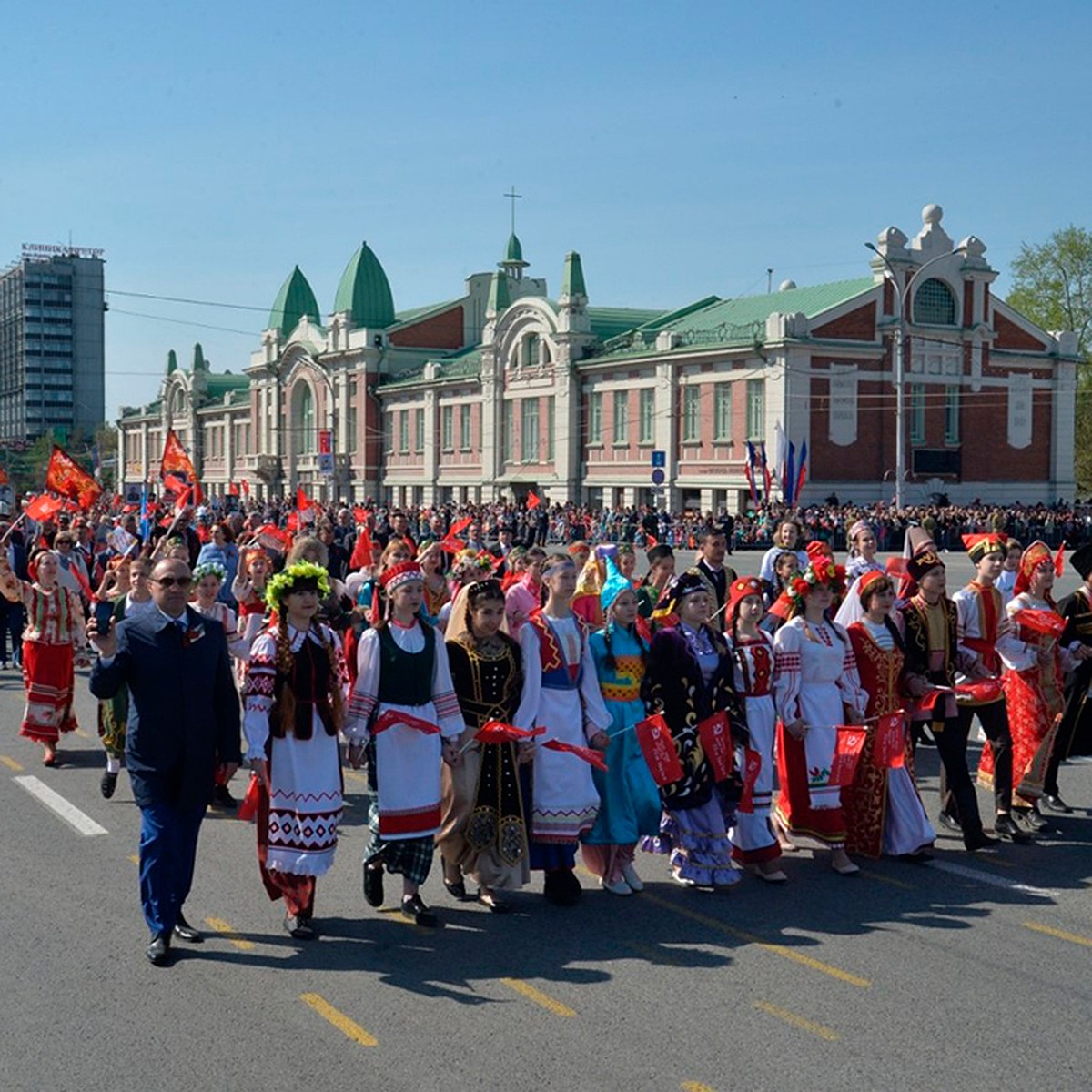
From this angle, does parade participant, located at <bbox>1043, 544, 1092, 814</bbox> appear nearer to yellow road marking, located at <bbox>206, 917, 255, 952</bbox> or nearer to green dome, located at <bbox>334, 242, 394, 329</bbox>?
yellow road marking, located at <bbox>206, 917, 255, 952</bbox>

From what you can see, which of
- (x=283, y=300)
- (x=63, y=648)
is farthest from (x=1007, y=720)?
(x=283, y=300)

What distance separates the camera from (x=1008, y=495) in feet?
165

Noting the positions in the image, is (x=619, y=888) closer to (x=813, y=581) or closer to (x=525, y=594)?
(x=813, y=581)

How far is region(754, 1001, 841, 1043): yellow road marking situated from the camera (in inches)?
212

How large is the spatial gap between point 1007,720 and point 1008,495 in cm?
4393

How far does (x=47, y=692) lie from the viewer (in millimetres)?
11172

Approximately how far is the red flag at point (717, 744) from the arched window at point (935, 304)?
42.7 m

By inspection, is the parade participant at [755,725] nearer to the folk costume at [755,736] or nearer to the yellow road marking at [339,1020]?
the folk costume at [755,736]

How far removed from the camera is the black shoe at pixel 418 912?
6.89 m

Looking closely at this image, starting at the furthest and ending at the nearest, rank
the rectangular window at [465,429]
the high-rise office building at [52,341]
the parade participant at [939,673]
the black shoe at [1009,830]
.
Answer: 1. the high-rise office building at [52,341]
2. the rectangular window at [465,429]
3. the black shoe at [1009,830]
4. the parade participant at [939,673]

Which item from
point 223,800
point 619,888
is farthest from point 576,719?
point 223,800

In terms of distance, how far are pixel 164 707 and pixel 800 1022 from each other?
3.09 m

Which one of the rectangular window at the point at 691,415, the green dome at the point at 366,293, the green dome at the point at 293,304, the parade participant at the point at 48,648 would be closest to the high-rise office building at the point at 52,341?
the green dome at the point at 293,304

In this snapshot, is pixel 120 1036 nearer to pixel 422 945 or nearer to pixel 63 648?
pixel 422 945
